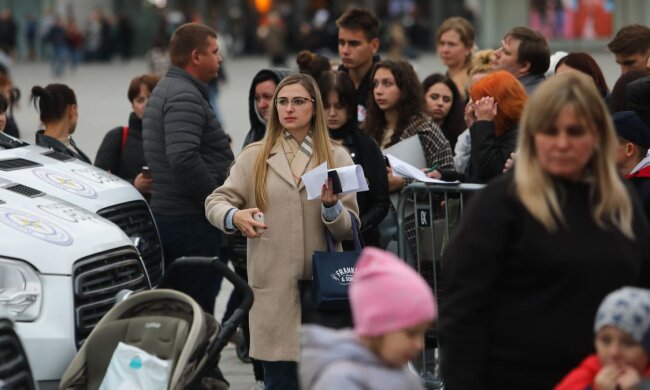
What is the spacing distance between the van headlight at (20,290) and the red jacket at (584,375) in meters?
3.02

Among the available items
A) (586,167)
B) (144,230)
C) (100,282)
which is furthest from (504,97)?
(586,167)

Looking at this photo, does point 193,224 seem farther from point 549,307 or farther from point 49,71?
point 49,71

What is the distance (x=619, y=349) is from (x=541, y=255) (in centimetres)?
34

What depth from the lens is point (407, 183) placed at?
25.0 ft

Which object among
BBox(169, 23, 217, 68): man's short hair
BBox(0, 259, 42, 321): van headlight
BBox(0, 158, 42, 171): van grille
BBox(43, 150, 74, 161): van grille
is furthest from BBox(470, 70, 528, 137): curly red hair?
BBox(43, 150, 74, 161): van grille

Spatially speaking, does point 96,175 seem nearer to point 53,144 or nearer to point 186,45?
point 53,144

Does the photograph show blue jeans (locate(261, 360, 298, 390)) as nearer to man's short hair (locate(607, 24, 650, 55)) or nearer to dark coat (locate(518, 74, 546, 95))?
dark coat (locate(518, 74, 546, 95))

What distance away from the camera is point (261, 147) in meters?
6.30

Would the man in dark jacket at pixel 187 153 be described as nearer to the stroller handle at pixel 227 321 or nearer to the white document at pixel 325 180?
the white document at pixel 325 180

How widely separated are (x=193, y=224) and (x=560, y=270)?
14.0 feet

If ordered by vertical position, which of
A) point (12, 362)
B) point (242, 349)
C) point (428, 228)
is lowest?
point (242, 349)

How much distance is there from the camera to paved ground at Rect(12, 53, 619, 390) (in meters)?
10.5

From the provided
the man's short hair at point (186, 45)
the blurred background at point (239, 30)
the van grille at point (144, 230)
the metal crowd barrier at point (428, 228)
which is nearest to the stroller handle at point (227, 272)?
the metal crowd barrier at point (428, 228)

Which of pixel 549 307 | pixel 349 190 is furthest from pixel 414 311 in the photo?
pixel 349 190
